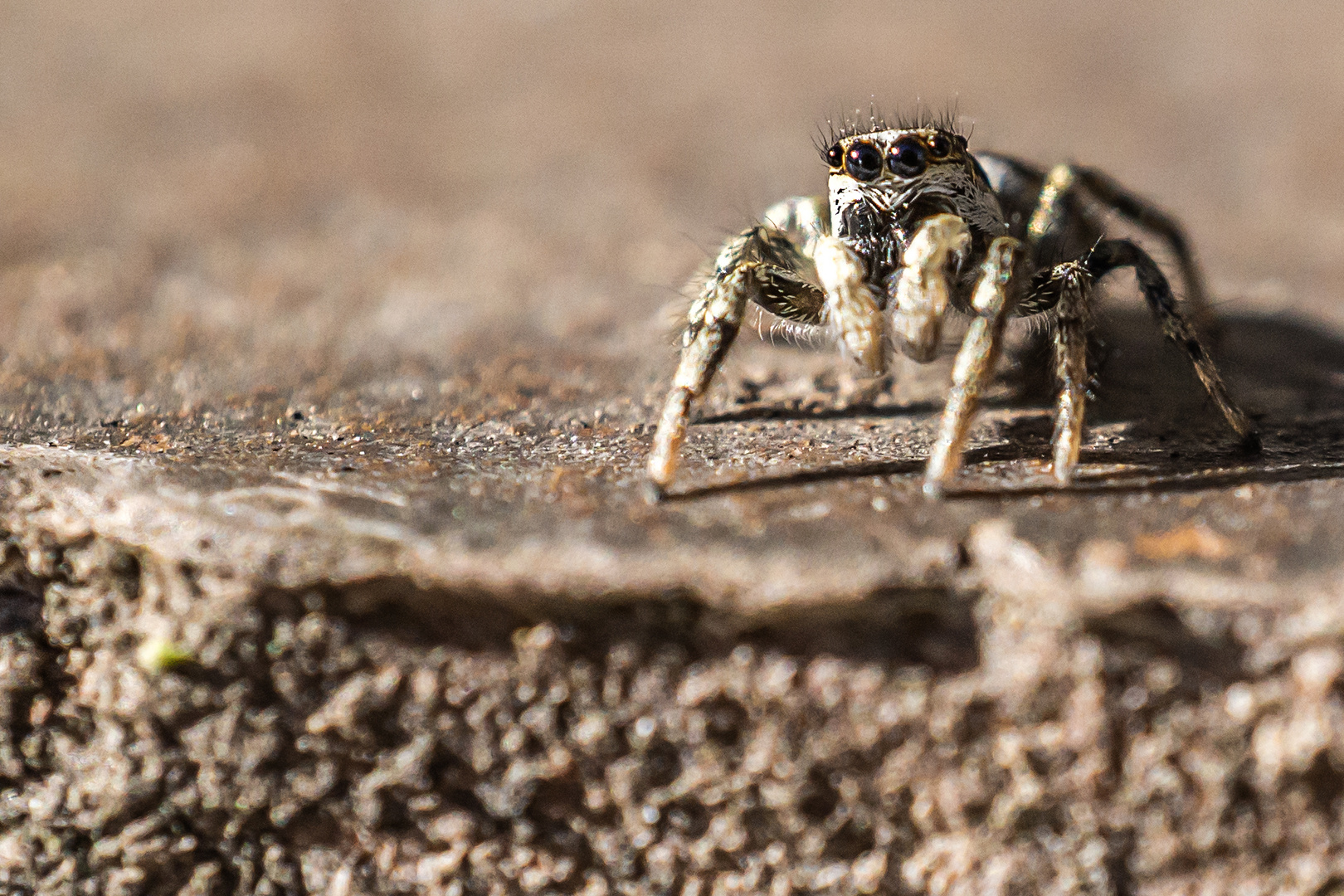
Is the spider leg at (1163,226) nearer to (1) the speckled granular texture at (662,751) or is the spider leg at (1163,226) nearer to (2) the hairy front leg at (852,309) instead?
(2) the hairy front leg at (852,309)

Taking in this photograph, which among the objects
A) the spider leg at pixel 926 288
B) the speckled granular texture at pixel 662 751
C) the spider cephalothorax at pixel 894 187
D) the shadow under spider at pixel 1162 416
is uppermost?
the spider cephalothorax at pixel 894 187

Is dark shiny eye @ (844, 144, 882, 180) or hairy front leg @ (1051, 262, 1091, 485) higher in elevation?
dark shiny eye @ (844, 144, 882, 180)

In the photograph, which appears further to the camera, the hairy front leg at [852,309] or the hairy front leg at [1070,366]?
the hairy front leg at [852,309]

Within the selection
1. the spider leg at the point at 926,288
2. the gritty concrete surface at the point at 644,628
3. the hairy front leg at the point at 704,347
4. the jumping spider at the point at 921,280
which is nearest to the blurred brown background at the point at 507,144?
the gritty concrete surface at the point at 644,628

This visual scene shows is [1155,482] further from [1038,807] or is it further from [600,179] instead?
[600,179]

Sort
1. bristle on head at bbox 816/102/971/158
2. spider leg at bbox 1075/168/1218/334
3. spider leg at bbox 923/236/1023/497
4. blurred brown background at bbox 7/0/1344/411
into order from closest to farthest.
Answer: spider leg at bbox 923/236/1023/497, bristle on head at bbox 816/102/971/158, spider leg at bbox 1075/168/1218/334, blurred brown background at bbox 7/0/1344/411

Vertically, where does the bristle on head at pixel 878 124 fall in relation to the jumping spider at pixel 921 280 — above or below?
above

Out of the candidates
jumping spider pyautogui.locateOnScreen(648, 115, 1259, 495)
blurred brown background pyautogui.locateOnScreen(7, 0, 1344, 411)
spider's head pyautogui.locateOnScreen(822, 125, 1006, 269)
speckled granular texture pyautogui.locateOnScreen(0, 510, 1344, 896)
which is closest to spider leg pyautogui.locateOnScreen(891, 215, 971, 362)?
jumping spider pyautogui.locateOnScreen(648, 115, 1259, 495)

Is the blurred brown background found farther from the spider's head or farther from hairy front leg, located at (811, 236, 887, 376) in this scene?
hairy front leg, located at (811, 236, 887, 376)

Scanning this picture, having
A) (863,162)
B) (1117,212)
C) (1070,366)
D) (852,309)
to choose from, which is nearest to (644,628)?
(852,309)
